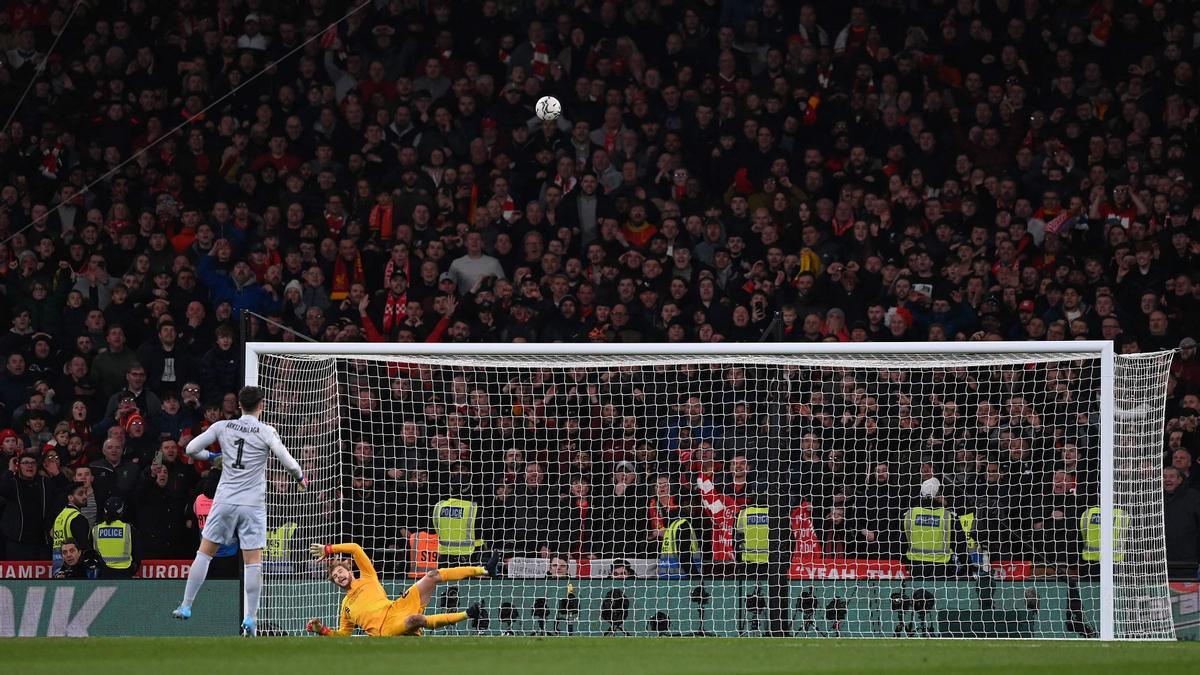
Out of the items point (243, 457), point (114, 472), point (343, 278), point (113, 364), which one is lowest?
point (114, 472)

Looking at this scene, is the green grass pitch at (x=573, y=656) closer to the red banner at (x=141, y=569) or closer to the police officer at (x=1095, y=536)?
the police officer at (x=1095, y=536)

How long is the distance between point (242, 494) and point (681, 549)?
3.62m

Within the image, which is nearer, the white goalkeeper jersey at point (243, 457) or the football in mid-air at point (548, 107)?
the white goalkeeper jersey at point (243, 457)

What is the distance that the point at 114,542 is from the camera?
14.3m

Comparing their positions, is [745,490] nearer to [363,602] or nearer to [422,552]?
[422,552]

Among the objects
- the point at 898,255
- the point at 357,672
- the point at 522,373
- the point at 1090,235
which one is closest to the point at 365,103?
the point at 522,373

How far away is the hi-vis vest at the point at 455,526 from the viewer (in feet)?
45.5

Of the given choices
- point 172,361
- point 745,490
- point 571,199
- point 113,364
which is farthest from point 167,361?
point 745,490

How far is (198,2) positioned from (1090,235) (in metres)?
10.6

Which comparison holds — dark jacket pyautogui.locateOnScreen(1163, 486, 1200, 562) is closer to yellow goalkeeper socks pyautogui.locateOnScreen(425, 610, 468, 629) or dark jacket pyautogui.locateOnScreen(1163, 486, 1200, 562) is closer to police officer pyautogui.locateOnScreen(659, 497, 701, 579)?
police officer pyautogui.locateOnScreen(659, 497, 701, 579)

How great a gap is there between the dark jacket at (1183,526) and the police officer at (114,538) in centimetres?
864

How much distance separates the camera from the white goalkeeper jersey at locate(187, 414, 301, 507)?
1195cm

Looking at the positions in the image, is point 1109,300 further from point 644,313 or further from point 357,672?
point 357,672

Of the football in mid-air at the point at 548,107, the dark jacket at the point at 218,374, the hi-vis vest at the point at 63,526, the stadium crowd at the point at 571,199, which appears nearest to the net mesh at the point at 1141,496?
the stadium crowd at the point at 571,199
